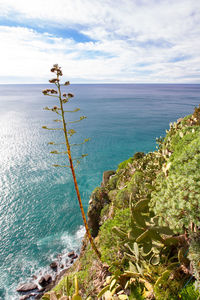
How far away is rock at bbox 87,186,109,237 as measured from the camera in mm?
18500

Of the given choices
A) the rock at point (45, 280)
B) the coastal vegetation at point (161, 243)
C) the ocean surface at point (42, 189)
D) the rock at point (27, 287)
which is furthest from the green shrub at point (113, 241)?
the ocean surface at point (42, 189)

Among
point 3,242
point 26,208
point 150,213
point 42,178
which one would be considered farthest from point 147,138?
point 150,213

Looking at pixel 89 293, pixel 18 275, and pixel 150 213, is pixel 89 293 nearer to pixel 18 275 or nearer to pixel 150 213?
pixel 150 213

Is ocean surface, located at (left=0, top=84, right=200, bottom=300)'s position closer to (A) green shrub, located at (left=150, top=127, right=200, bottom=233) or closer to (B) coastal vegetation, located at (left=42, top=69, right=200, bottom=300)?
(B) coastal vegetation, located at (left=42, top=69, right=200, bottom=300)

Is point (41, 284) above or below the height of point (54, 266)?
below

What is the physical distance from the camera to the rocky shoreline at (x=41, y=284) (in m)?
19.3

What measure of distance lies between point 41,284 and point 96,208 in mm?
10829

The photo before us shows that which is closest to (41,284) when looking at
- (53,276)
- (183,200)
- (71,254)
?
(53,276)

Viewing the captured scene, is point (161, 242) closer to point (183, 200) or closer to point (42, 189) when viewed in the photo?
point (183, 200)

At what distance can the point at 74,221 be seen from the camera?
29.3 meters

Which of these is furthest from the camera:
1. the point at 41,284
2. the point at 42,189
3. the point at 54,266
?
the point at 42,189

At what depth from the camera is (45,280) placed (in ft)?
67.1

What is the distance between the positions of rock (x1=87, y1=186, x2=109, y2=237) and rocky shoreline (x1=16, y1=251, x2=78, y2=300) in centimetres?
727

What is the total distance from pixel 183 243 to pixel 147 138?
5609cm
